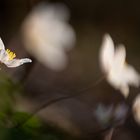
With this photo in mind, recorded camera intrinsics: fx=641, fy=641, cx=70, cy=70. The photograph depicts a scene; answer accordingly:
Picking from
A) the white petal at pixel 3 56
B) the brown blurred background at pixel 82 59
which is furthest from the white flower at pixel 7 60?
the brown blurred background at pixel 82 59

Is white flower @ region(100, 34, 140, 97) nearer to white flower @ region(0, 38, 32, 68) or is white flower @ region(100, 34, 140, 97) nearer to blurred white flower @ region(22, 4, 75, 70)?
blurred white flower @ region(22, 4, 75, 70)

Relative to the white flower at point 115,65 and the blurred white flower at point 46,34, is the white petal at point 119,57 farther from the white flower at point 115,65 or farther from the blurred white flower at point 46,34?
the blurred white flower at point 46,34

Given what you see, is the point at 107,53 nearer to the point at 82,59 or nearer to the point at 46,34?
the point at 46,34

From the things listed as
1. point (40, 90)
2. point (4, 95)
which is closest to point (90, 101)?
point (40, 90)

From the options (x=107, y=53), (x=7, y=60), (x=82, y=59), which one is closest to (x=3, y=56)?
(x=7, y=60)

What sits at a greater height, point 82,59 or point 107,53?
point 107,53

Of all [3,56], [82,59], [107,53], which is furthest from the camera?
[82,59]

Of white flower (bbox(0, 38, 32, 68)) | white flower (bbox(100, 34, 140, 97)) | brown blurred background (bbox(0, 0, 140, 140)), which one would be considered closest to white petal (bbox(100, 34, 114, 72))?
white flower (bbox(100, 34, 140, 97))
